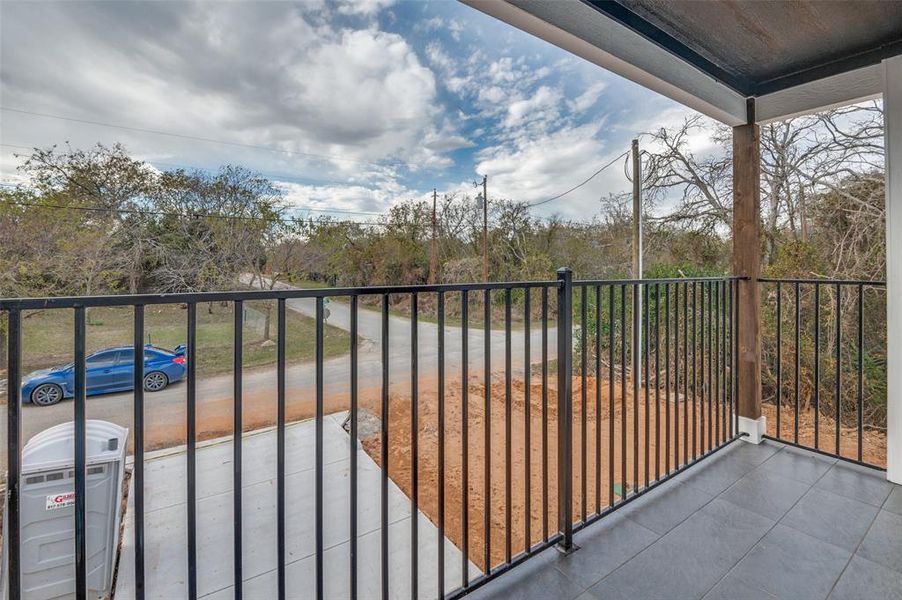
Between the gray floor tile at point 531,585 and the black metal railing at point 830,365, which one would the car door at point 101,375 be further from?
the black metal railing at point 830,365

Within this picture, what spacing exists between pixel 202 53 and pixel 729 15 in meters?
8.31

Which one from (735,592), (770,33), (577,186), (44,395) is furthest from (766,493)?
(577,186)

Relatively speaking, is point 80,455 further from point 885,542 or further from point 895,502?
point 895,502

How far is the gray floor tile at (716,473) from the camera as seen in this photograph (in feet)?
6.07

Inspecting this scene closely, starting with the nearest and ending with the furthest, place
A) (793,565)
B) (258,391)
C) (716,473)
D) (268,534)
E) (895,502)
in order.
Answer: (793,565)
(895,502)
(716,473)
(268,534)
(258,391)

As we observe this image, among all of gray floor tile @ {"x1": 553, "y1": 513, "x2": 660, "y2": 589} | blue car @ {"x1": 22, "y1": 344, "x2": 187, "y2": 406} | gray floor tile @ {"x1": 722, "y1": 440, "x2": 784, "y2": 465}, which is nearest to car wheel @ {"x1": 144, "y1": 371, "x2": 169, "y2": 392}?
blue car @ {"x1": 22, "y1": 344, "x2": 187, "y2": 406}

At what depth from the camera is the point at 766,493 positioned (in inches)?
70.1

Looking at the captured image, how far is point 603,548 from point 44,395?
204 inches

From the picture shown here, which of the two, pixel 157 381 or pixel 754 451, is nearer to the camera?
pixel 754 451

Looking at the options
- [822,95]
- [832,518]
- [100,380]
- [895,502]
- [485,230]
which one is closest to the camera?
[832,518]

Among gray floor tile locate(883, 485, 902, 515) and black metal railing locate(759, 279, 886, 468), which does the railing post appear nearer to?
gray floor tile locate(883, 485, 902, 515)

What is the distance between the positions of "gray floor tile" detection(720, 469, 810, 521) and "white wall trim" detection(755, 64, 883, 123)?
1.97m

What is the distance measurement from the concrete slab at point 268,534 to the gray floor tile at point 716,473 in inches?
44.5

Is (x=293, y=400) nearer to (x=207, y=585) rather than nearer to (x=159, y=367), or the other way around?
(x=159, y=367)
